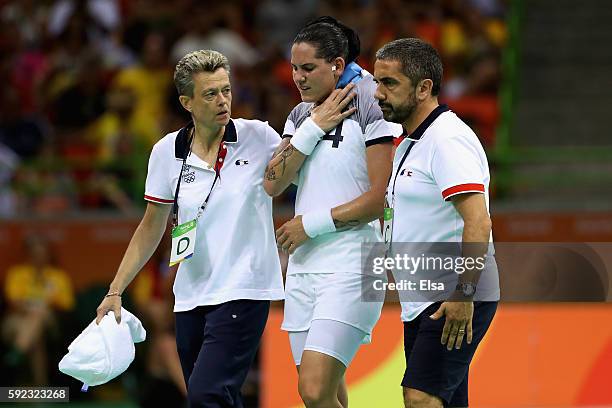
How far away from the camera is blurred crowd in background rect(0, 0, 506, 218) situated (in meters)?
12.8

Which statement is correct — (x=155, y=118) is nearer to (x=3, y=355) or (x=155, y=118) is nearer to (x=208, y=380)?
(x=3, y=355)

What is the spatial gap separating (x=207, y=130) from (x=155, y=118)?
7103mm

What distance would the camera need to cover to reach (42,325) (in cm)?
1184

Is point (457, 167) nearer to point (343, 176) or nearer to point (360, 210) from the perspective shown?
point (360, 210)

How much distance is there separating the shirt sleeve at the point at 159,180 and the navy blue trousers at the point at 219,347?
26.2 inches

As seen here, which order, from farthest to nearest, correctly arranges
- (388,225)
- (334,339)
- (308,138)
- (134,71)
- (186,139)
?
1. (134,71)
2. (186,139)
3. (308,138)
4. (334,339)
5. (388,225)

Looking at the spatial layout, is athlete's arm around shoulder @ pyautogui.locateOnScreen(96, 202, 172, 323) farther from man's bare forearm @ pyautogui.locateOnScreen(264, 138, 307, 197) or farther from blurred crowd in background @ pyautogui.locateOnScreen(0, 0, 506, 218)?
blurred crowd in background @ pyautogui.locateOnScreen(0, 0, 506, 218)

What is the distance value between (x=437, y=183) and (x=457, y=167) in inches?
6.2

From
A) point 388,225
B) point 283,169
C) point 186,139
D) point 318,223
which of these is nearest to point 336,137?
point 283,169

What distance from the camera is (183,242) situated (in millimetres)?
6426

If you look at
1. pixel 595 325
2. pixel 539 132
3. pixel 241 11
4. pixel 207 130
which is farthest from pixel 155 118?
pixel 207 130

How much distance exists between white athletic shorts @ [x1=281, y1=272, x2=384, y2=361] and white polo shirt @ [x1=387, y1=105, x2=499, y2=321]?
15.6 inches

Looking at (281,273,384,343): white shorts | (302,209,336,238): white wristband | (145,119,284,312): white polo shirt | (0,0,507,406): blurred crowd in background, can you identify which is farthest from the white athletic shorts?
(0,0,507,406): blurred crowd in background

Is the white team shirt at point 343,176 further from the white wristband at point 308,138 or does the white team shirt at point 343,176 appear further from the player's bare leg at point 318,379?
the player's bare leg at point 318,379
